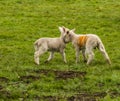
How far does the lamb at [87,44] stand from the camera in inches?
634

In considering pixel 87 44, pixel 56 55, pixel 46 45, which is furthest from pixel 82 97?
pixel 56 55

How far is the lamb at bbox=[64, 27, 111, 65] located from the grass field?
37 cm

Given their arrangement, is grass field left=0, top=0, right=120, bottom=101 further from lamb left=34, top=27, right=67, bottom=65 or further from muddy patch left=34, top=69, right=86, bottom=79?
lamb left=34, top=27, right=67, bottom=65

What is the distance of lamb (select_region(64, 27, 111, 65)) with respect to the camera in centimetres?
1611

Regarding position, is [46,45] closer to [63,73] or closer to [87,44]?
[87,44]

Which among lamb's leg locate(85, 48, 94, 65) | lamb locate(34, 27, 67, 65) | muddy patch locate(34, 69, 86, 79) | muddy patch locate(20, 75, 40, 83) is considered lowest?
muddy patch locate(34, 69, 86, 79)

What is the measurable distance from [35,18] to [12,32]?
399cm

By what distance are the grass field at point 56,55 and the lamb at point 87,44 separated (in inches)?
14.5

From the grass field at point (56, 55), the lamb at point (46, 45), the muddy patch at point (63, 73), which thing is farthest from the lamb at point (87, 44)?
the muddy patch at point (63, 73)

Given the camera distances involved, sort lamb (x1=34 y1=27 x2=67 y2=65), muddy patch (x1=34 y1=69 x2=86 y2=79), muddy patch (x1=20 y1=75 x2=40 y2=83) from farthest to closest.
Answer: lamb (x1=34 y1=27 x2=67 y2=65) < muddy patch (x1=34 y1=69 x2=86 y2=79) < muddy patch (x1=20 y1=75 x2=40 y2=83)

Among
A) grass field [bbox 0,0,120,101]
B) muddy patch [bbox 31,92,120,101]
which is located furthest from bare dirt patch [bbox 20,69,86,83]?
muddy patch [bbox 31,92,120,101]

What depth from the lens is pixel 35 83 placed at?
1334cm

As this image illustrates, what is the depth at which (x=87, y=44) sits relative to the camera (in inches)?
635

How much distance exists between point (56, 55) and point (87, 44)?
2.63 meters
